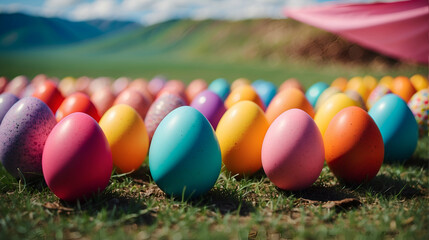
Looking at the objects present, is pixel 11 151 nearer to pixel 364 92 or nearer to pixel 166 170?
pixel 166 170

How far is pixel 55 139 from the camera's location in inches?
115

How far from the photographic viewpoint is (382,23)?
7785 mm

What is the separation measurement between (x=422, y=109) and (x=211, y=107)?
3.40 meters

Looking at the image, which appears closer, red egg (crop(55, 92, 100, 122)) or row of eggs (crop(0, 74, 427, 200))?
row of eggs (crop(0, 74, 427, 200))

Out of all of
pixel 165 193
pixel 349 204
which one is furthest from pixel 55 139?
pixel 349 204

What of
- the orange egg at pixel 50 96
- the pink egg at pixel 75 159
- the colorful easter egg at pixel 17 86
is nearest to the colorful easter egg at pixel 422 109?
the pink egg at pixel 75 159

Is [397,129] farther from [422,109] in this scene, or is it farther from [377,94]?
[377,94]

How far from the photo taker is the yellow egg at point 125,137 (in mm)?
3686

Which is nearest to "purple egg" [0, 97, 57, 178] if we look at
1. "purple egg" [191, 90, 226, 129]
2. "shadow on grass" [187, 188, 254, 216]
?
"shadow on grass" [187, 188, 254, 216]

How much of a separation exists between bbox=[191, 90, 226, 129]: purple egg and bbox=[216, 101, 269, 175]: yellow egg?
102cm

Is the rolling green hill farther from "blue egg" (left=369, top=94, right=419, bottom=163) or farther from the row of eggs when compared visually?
the row of eggs

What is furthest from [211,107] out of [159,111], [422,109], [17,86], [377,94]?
[17,86]

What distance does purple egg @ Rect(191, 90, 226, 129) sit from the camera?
4770 mm

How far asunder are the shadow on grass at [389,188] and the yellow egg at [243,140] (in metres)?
1.10
